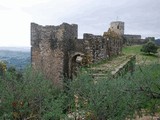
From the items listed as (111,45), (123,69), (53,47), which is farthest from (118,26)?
(123,69)

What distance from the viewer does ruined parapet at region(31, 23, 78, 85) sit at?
2170 cm

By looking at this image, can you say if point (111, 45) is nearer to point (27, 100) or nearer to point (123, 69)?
point (123, 69)

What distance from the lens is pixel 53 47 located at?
21891mm

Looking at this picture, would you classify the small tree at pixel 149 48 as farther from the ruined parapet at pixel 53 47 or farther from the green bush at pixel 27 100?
the green bush at pixel 27 100

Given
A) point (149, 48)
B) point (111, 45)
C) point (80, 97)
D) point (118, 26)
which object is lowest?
point (80, 97)

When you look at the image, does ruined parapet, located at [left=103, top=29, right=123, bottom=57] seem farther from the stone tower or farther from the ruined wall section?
the stone tower

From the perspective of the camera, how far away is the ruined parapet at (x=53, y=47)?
21703 mm

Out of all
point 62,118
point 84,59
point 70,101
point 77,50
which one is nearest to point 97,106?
point 62,118

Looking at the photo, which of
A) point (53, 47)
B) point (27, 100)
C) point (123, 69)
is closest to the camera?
point (27, 100)

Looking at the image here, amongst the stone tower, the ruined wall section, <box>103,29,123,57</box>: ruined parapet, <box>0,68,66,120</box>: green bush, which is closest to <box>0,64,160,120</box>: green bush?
<box>0,68,66,120</box>: green bush

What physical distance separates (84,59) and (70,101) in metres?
10.4

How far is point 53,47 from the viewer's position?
71.8ft

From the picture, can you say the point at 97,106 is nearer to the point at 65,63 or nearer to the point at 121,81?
the point at 121,81

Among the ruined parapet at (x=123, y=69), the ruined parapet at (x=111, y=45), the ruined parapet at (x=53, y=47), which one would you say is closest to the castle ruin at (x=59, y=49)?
the ruined parapet at (x=53, y=47)
